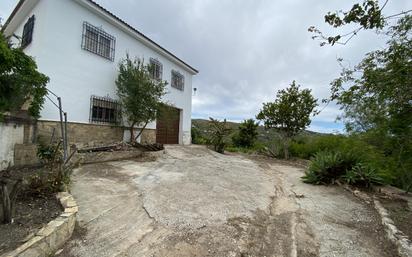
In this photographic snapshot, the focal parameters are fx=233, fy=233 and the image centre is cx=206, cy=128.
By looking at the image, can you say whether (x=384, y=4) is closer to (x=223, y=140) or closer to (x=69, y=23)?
(x=69, y=23)

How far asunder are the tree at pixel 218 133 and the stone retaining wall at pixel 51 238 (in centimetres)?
980

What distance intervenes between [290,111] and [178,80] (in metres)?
6.80

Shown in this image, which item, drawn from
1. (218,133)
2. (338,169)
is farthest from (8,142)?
(218,133)

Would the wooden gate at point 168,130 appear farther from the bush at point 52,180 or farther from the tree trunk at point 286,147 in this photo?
the bush at point 52,180

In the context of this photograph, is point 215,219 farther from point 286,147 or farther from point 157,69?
point 157,69

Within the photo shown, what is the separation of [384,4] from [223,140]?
35.3ft

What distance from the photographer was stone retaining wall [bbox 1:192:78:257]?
232 centimetres

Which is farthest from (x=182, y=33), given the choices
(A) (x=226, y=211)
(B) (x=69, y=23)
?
(A) (x=226, y=211)

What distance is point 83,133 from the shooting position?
8453 millimetres

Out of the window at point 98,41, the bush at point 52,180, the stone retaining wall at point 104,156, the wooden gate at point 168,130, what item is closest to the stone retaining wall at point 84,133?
the stone retaining wall at point 104,156

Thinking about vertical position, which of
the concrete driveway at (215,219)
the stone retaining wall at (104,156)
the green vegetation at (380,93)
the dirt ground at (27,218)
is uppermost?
the green vegetation at (380,93)

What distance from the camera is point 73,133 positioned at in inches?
320

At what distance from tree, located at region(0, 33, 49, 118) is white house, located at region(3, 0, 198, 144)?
1.78 m

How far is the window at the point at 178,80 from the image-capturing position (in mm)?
13803
